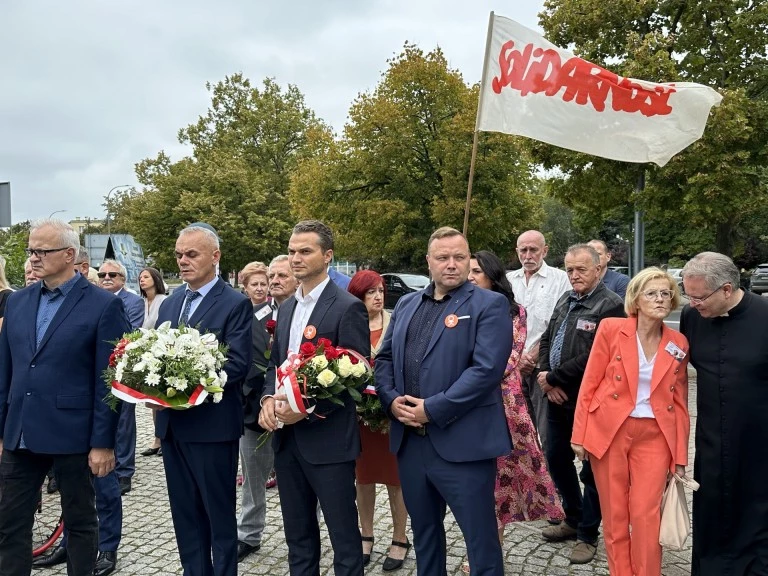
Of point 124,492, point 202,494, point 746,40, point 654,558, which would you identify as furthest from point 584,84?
point 746,40

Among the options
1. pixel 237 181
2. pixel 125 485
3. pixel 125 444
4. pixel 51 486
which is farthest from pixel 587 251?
pixel 237 181

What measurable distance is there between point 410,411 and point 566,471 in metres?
2.05

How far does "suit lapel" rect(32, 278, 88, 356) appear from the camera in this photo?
363cm

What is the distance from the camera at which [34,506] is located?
3.69 meters

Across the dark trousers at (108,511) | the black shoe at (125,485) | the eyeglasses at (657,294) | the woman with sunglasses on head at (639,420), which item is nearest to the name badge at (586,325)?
the woman with sunglasses on head at (639,420)

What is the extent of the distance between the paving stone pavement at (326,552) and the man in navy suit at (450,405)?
3.60 feet

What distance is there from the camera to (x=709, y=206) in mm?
11094

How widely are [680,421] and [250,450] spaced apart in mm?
2969

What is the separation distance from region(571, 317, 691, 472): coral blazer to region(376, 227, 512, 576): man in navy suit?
0.74 meters

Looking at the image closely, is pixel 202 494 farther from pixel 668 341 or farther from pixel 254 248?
pixel 254 248

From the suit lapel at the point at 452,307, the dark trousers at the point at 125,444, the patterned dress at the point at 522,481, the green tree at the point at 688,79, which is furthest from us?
the green tree at the point at 688,79

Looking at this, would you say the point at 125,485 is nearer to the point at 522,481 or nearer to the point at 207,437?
the point at 207,437

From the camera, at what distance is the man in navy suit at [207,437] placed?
3633mm

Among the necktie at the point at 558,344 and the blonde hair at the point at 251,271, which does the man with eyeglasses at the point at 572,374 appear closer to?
the necktie at the point at 558,344
